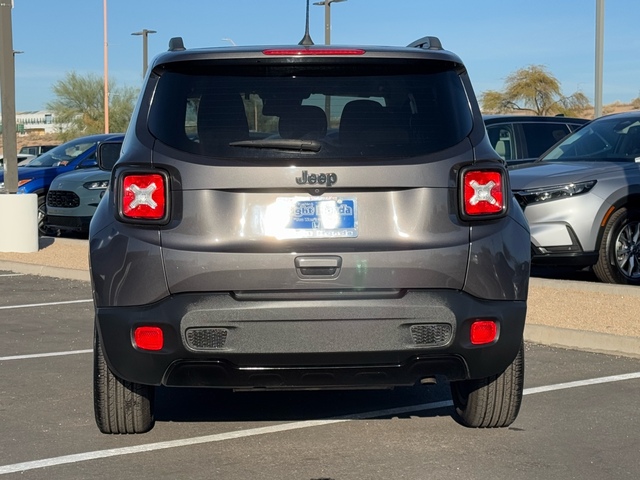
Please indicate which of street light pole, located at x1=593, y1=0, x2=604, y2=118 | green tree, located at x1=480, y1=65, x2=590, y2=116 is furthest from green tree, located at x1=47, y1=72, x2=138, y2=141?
street light pole, located at x1=593, y1=0, x2=604, y2=118

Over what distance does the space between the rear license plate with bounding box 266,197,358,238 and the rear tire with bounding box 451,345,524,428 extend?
1186mm

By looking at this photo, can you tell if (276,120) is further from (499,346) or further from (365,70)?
(499,346)

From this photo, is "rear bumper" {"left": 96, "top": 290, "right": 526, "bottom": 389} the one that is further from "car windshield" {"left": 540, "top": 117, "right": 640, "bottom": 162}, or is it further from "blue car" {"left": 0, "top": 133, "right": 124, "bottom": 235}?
"blue car" {"left": 0, "top": 133, "right": 124, "bottom": 235}

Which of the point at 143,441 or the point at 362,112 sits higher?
the point at 362,112

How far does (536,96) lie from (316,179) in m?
48.8

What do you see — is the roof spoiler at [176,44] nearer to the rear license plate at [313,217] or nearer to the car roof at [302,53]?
the car roof at [302,53]

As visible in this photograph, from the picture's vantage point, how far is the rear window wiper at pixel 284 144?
195 inches

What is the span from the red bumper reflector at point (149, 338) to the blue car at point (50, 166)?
14.4m

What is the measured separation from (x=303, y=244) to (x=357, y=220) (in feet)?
0.84

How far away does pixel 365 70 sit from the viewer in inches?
205

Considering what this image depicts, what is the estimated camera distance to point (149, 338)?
16.3ft

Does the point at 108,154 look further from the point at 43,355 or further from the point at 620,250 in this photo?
the point at 620,250

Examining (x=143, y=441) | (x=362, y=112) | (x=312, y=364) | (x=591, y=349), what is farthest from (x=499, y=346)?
(x=591, y=349)

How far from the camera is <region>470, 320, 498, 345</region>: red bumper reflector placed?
5.00 metres
